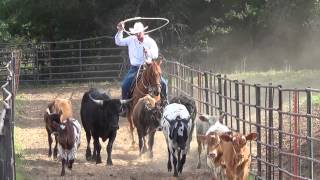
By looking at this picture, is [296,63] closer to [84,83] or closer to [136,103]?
[84,83]

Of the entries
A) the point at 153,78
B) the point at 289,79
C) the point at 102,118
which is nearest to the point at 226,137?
the point at 102,118

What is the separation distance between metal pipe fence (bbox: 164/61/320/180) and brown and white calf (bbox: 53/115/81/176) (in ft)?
8.71

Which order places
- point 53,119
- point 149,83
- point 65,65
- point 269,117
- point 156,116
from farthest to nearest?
point 65,65
point 149,83
point 156,116
point 53,119
point 269,117

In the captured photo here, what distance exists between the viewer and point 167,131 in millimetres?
11289

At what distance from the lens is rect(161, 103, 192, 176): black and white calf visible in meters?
11.0

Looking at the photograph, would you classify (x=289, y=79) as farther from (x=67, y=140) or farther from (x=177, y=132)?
(x=67, y=140)

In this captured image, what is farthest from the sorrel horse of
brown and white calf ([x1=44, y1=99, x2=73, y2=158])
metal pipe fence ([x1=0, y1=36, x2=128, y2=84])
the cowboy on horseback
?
metal pipe fence ([x1=0, y1=36, x2=128, y2=84])

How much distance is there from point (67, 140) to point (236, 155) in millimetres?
3816

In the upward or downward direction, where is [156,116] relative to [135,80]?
downward

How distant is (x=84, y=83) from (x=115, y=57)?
1820 mm

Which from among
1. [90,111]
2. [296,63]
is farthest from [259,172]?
[296,63]

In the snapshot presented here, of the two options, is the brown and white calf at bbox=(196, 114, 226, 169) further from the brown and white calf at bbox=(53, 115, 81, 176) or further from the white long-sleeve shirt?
the white long-sleeve shirt

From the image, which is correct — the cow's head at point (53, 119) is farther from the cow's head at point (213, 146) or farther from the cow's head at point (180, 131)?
the cow's head at point (213, 146)


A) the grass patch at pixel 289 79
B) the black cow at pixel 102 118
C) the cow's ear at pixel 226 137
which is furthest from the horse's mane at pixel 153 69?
the grass patch at pixel 289 79
